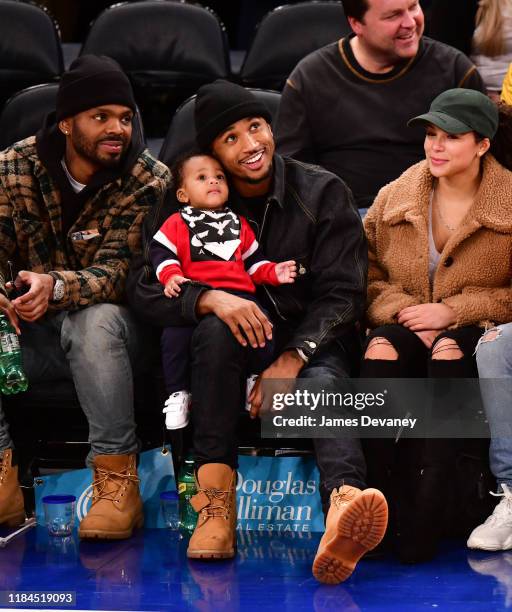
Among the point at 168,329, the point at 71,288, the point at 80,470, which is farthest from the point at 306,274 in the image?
the point at 80,470

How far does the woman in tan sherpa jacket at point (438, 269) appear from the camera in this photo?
3.22 m

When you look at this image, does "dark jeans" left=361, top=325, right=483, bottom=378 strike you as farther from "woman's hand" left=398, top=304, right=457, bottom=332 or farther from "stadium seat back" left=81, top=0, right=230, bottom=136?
"stadium seat back" left=81, top=0, right=230, bottom=136

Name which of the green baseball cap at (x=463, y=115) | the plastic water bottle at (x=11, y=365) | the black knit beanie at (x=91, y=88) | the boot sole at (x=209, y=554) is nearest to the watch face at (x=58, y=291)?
the plastic water bottle at (x=11, y=365)

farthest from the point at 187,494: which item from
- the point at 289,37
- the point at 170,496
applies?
the point at 289,37

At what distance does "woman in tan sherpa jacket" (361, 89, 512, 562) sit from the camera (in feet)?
10.6

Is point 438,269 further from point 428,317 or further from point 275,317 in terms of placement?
point 275,317

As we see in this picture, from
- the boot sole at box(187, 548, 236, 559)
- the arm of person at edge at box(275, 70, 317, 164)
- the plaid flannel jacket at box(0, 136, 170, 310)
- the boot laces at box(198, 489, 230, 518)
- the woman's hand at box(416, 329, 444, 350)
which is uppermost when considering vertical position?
the arm of person at edge at box(275, 70, 317, 164)

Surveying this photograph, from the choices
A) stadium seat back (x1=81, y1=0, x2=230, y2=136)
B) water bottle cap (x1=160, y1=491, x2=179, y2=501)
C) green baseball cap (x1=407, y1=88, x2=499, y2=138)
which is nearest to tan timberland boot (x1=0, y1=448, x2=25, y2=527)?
water bottle cap (x1=160, y1=491, x2=179, y2=501)

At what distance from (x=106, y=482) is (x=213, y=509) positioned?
1.30ft

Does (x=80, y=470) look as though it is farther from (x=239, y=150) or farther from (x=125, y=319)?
(x=239, y=150)

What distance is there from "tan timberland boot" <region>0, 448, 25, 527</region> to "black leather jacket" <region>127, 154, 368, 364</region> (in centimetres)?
61

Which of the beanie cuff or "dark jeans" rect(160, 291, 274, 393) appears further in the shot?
the beanie cuff

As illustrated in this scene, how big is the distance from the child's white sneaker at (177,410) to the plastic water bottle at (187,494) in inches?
6.4

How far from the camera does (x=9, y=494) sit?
3.47 m
